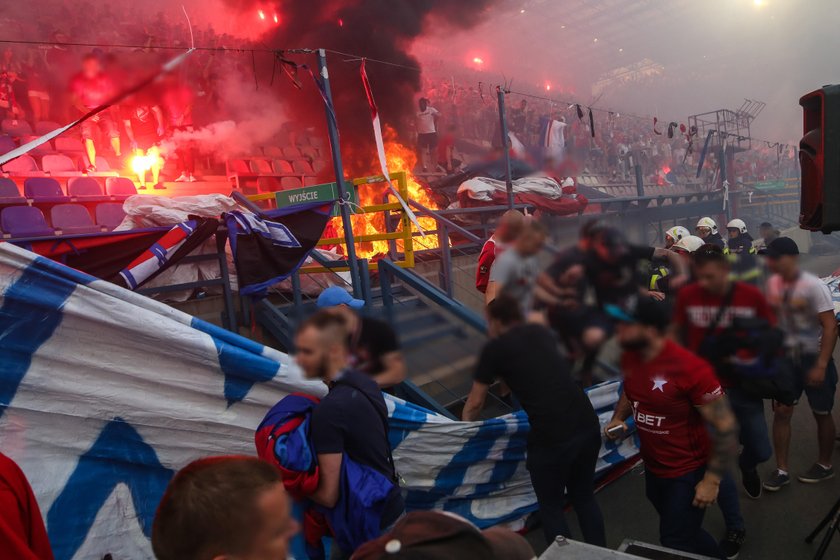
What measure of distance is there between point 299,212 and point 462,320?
3.27 meters

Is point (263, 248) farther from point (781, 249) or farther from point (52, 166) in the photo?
point (52, 166)

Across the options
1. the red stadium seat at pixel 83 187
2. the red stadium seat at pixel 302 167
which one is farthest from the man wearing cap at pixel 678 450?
the red stadium seat at pixel 302 167

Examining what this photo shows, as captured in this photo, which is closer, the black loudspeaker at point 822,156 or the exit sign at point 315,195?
the black loudspeaker at point 822,156

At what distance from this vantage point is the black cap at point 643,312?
904 mm

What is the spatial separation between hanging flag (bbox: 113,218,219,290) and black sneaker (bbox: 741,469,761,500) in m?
3.75

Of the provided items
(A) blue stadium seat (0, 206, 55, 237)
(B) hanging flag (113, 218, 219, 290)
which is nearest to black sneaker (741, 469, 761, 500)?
(B) hanging flag (113, 218, 219, 290)

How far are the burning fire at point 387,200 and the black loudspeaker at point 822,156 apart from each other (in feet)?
11.4

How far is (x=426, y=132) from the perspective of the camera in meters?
12.0

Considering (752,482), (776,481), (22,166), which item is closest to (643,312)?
(752,482)

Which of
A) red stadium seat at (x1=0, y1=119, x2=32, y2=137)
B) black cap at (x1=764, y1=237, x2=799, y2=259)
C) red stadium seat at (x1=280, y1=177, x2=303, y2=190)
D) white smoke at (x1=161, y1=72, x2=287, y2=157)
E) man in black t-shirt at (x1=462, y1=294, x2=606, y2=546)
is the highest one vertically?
white smoke at (x1=161, y1=72, x2=287, y2=157)

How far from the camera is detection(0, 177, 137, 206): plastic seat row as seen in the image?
6492 mm

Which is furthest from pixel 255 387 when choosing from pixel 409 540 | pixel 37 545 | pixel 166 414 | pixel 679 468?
pixel 679 468

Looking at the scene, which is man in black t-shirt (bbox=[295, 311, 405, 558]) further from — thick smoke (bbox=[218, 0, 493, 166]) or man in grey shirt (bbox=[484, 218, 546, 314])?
thick smoke (bbox=[218, 0, 493, 166])

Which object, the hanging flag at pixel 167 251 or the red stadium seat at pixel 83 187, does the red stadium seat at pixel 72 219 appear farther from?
the hanging flag at pixel 167 251
